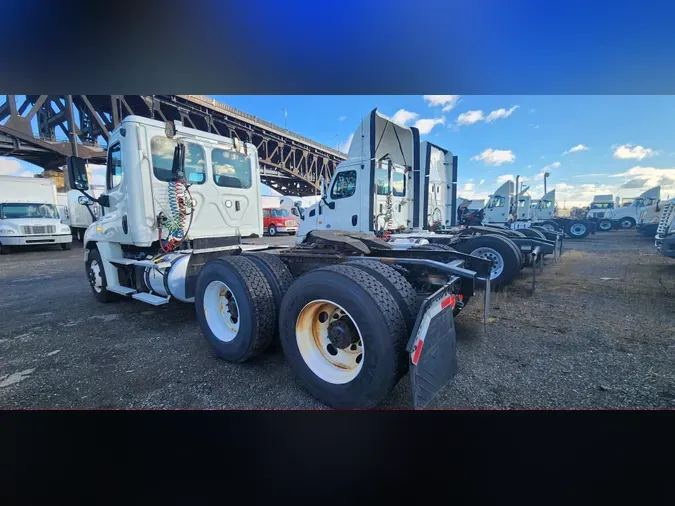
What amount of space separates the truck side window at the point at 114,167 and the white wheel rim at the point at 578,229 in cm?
2259

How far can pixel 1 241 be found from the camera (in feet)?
40.2

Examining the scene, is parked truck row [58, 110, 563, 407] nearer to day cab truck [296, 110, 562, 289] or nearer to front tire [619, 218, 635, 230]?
day cab truck [296, 110, 562, 289]

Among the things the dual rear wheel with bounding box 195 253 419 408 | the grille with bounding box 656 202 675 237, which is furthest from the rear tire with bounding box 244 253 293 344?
the grille with bounding box 656 202 675 237

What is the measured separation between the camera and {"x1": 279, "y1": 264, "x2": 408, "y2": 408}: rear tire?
2.05 metres

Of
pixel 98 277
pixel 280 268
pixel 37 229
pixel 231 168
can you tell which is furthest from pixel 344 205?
pixel 37 229

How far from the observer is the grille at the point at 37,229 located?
12.4 meters

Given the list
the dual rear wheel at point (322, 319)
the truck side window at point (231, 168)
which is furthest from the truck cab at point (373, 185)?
the dual rear wheel at point (322, 319)

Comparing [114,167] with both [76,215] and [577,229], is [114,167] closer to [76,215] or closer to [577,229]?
→ [76,215]

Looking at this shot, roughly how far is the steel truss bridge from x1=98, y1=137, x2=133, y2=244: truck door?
25cm

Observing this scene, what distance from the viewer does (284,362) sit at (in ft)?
10.3

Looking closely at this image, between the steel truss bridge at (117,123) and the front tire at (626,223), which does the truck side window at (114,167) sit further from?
the front tire at (626,223)

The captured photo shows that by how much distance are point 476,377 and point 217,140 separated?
4649mm
